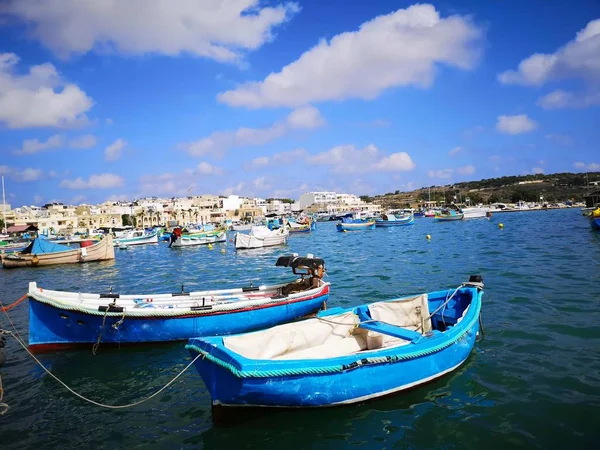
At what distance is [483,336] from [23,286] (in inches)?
1032

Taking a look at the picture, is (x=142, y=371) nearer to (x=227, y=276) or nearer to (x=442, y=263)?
(x=227, y=276)

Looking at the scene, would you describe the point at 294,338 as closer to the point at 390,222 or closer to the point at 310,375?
the point at 310,375

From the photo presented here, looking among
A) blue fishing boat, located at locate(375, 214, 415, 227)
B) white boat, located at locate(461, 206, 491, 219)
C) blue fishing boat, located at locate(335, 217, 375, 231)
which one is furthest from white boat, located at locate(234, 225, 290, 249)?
white boat, located at locate(461, 206, 491, 219)

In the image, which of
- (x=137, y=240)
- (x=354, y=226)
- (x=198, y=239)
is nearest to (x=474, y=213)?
(x=354, y=226)

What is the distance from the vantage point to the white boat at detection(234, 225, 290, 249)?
141ft

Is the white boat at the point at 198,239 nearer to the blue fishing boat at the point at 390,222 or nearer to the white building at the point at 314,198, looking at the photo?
the blue fishing boat at the point at 390,222

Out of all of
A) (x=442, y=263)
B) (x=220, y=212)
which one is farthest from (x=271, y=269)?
(x=220, y=212)

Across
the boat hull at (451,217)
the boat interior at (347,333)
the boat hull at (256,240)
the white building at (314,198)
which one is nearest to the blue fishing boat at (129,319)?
the boat interior at (347,333)

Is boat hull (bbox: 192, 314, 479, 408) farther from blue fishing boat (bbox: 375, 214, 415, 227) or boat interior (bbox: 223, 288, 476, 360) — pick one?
blue fishing boat (bbox: 375, 214, 415, 227)

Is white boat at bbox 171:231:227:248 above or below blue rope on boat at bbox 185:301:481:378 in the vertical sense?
above

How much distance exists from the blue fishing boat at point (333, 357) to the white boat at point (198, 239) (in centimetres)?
4418

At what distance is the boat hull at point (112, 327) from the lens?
34.6 ft

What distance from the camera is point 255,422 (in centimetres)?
Answer: 666

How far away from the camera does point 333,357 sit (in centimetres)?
676
